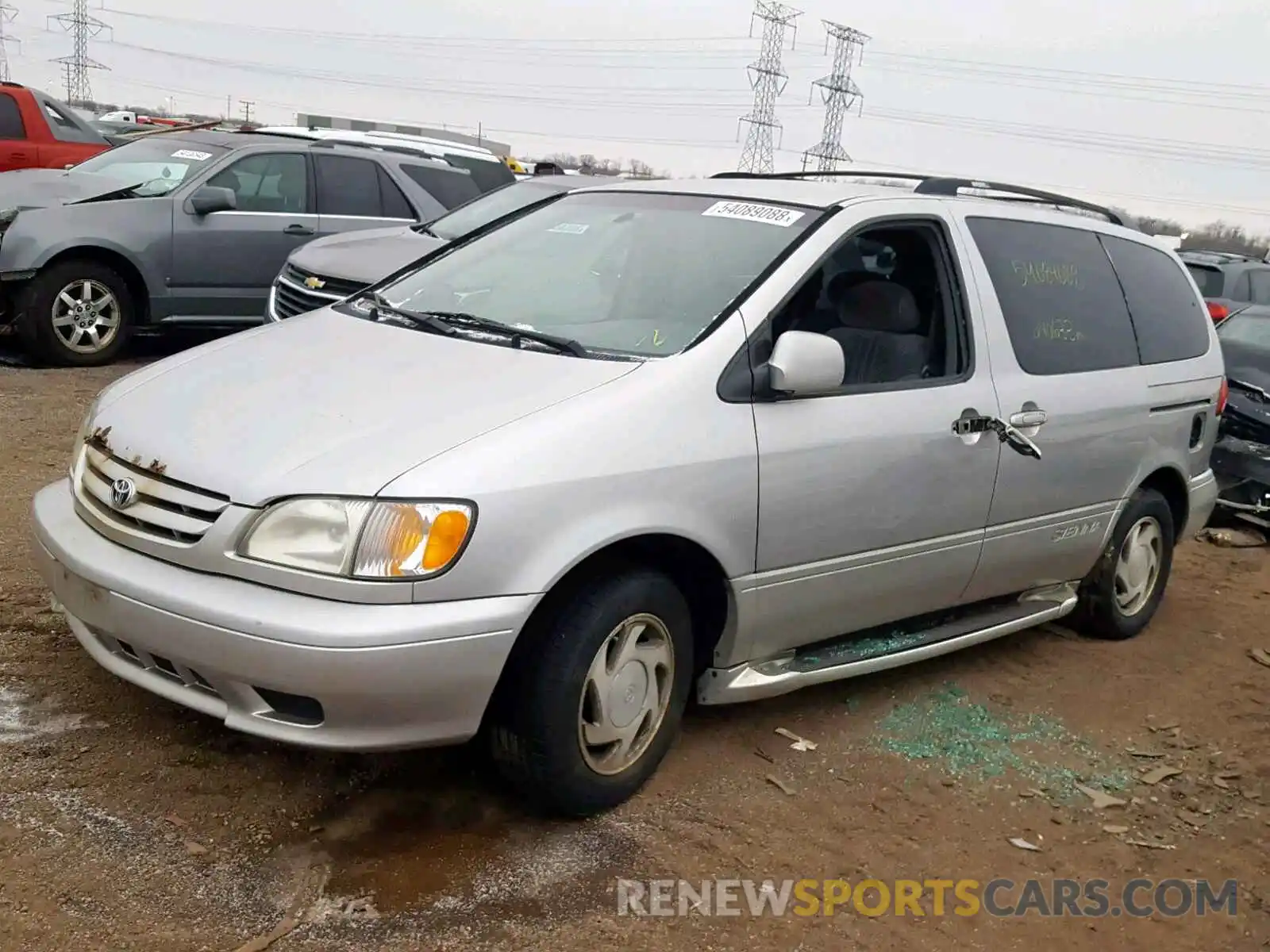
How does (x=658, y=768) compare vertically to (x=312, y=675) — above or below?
below

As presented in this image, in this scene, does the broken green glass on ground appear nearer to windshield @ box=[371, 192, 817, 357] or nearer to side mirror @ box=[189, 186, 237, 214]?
windshield @ box=[371, 192, 817, 357]

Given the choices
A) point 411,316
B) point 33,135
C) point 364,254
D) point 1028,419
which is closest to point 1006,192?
point 1028,419

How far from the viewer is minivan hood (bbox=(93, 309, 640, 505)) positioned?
9.34ft

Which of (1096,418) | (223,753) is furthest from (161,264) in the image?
(1096,418)

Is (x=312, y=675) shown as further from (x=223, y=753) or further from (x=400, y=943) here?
(x=223, y=753)

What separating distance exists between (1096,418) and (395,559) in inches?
117

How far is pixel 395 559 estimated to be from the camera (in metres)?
2.74

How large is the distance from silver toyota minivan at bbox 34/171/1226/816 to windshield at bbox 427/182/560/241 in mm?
3900

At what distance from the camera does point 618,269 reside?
388cm

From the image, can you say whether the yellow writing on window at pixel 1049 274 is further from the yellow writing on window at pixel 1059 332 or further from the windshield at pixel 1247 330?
the windshield at pixel 1247 330

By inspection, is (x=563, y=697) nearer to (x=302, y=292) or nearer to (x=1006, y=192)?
(x=1006, y=192)

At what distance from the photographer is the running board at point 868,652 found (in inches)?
140

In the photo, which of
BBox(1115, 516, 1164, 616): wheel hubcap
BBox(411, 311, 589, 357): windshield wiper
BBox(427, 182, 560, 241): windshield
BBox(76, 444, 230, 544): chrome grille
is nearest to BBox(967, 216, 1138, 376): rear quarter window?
BBox(1115, 516, 1164, 616): wheel hubcap

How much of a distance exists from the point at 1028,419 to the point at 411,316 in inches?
84.8
